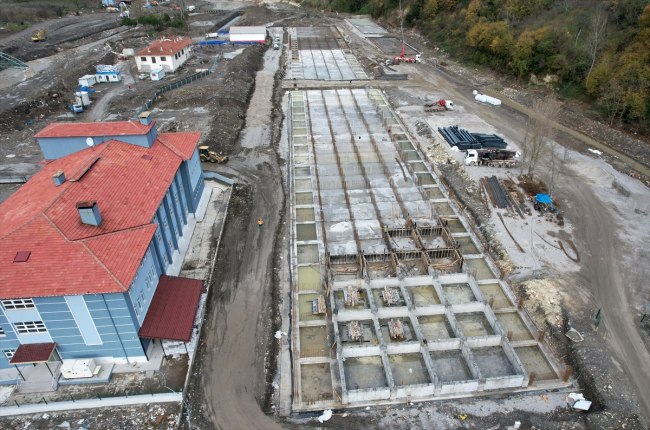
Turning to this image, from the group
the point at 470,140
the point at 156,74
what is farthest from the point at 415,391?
the point at 156,74

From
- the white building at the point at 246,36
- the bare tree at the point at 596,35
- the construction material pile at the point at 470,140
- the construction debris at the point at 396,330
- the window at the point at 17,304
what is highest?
the bare tree at the point at 596,35

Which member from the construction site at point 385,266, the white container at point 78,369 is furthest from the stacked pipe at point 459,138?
the white container at point 78,369

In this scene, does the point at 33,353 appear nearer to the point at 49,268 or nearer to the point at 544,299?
the point at 49,268

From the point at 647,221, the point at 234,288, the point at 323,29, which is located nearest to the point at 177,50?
the point at 323,29

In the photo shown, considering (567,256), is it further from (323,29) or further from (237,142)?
(323,29)

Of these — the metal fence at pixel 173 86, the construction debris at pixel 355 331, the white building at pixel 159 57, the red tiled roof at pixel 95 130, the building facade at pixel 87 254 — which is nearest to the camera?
the building facade at pixel 87 254

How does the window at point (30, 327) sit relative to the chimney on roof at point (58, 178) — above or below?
below

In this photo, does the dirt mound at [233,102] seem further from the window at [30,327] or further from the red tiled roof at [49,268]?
the window at [30,327]
